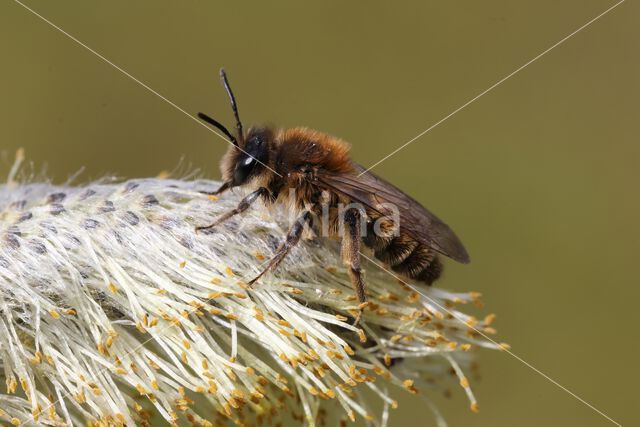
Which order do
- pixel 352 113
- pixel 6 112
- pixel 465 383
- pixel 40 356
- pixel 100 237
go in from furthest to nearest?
pixel 352 113, pixel 6 112, pixel 465 383, pixel 100 237, pixel 40 356

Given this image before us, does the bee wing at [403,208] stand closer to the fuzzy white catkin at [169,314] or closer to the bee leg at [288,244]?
the bee leg at [288,244]

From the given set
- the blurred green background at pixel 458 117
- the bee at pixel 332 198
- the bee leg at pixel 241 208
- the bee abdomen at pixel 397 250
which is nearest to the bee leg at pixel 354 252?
the bee at pixel 332 198

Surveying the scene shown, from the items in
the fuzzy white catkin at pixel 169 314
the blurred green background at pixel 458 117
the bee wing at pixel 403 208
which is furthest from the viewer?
the blurred green background at pixel 458 117

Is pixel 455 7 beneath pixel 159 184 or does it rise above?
above

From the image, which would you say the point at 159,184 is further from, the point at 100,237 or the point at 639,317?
the point at 639,317

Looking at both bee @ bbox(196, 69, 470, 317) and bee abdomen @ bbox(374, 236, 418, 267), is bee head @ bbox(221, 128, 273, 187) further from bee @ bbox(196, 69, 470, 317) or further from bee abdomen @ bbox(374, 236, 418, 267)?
bee abdomen @ bbox(374, 236, 418, 267)

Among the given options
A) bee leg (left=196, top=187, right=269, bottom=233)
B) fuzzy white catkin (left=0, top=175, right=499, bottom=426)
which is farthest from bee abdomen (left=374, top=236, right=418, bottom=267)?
bee leg (left=196, top=187, right=269, bottom=233)

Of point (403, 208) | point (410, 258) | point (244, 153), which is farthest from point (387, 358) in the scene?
point (244, 153)

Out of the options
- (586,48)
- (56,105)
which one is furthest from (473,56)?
(56,105)
